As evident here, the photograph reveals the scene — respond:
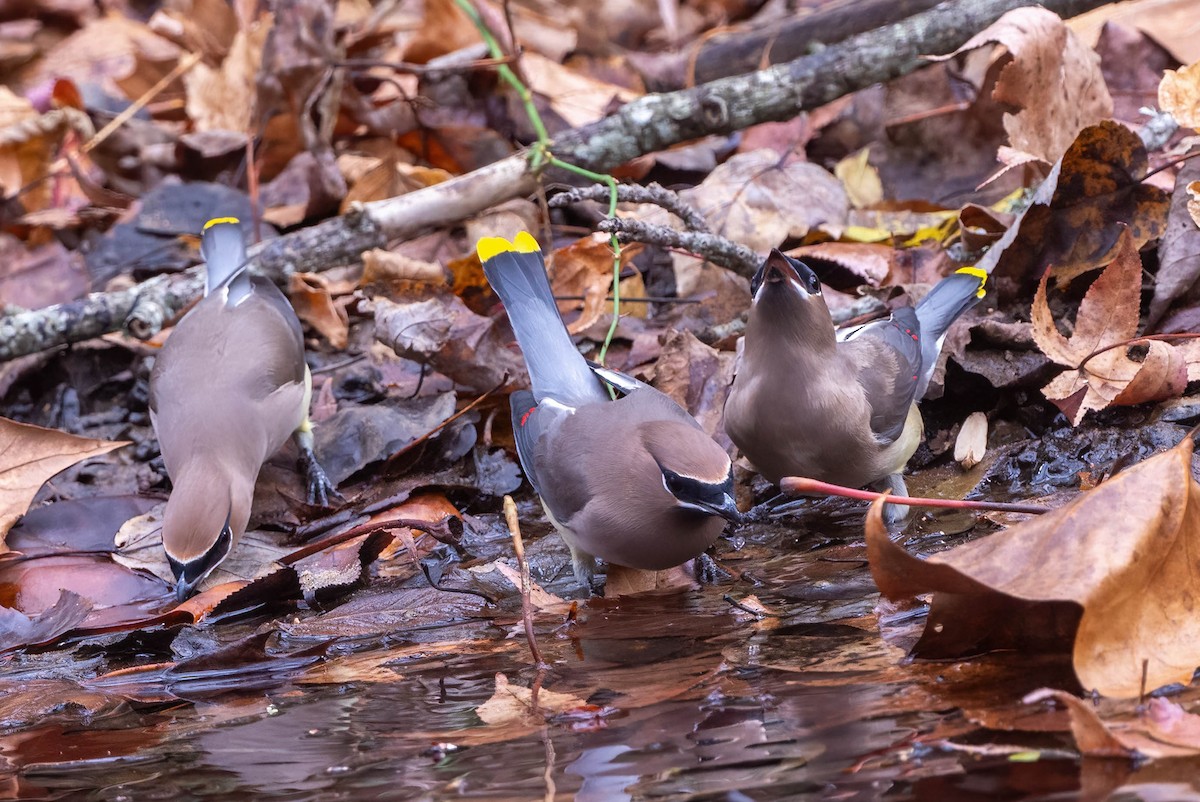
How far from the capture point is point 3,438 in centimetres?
415

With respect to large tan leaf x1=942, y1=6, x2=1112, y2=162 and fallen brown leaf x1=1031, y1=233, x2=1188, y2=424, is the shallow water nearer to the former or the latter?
fallen brown leaf x1=1031, y1=233, x2=1188, y2=424

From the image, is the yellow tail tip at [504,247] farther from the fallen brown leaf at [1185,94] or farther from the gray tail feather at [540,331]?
the fallen brown leaf at [1185,94]

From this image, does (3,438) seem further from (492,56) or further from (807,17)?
(807,17)

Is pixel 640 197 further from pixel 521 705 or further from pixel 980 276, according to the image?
pixel 521 705

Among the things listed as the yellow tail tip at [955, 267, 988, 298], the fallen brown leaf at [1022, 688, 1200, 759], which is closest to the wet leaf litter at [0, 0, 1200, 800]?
the fallen brown leaf at [1022, 688, 1200, 759]

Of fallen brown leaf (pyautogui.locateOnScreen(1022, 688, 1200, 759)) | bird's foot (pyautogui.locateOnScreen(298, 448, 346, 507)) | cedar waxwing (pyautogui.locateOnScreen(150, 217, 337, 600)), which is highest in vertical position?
fallen brown leaf (pyautogui.locateOnScreen(1022, 688, 1200, 759))

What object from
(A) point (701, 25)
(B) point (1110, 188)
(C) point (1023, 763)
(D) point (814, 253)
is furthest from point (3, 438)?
(A) point (701, 25)

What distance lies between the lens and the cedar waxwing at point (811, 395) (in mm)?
3877

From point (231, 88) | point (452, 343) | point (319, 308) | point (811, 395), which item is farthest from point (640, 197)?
point (231, 88)

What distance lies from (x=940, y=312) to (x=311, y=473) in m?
2.24

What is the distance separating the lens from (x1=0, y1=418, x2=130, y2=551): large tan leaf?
4145mm

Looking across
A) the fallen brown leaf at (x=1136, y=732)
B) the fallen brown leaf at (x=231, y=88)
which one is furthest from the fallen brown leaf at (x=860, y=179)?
the fallen brown leaf at (x=1136, y=732)

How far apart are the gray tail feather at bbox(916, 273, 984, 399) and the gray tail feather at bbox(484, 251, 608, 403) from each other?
106 cm

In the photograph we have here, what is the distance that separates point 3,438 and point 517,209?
98.7 inches
